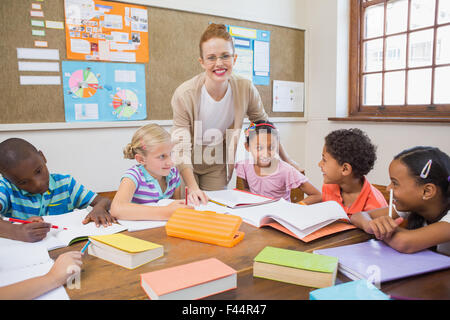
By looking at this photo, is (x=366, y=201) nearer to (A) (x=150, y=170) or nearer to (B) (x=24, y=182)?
(A) (x=150, y=170)

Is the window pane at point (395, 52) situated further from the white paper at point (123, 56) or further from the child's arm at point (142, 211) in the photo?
the child's arm at point (142, 211)

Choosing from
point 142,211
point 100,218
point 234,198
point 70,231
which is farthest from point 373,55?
point 70,231

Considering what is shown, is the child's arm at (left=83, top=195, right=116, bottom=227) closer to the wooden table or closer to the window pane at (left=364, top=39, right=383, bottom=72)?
the wooden table

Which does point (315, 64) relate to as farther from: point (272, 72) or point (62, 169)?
point (62, 169)

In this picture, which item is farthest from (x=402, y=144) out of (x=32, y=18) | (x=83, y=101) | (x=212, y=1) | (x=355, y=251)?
(x=32, y=18)

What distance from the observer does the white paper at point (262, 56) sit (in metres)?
3.15

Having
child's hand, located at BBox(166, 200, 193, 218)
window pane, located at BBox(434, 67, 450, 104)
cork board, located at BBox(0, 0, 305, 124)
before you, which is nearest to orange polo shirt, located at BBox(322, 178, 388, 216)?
child's hand, located at BBox(166, 200, 193, 218)

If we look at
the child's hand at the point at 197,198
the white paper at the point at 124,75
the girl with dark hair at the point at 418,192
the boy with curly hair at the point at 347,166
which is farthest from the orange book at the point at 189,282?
the white paper at the point at 124,75

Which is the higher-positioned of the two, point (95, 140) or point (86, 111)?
point (86, 111)

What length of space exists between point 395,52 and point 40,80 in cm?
283

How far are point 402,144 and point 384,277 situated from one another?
7.68 feet

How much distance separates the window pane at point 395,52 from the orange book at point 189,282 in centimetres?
286

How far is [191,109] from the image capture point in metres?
1.87

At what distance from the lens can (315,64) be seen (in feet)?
11.2
